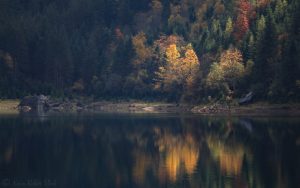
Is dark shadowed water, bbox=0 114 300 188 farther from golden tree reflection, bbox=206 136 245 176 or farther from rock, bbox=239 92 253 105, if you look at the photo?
rock, bbox=239 92 253 105

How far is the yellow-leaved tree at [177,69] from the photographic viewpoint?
159775 mm

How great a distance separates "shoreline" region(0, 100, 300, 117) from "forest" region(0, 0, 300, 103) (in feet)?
7.35

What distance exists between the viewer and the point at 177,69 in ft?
536

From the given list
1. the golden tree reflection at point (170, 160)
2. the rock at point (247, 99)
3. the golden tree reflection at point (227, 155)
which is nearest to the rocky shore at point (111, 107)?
the rock at point (247, 99)

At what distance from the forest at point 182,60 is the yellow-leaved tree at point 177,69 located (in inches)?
10.4

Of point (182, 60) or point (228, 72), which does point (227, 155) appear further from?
point (182, 60)

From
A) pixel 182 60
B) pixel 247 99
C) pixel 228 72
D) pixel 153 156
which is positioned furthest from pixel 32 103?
Result: pixel 153 156

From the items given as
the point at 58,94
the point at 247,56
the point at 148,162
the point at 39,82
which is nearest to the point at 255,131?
the point at 148,162

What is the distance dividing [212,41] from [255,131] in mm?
86734

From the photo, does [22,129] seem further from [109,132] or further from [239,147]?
[239,147]

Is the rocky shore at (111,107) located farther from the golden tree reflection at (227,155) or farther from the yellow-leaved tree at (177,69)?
the golden tree reflection at (227,155)

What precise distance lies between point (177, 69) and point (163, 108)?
14717 mm

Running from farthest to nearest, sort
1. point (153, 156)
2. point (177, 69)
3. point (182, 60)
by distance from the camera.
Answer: point (177, 69), point (182, 60), point (153, 156)

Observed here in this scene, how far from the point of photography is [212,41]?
162m
